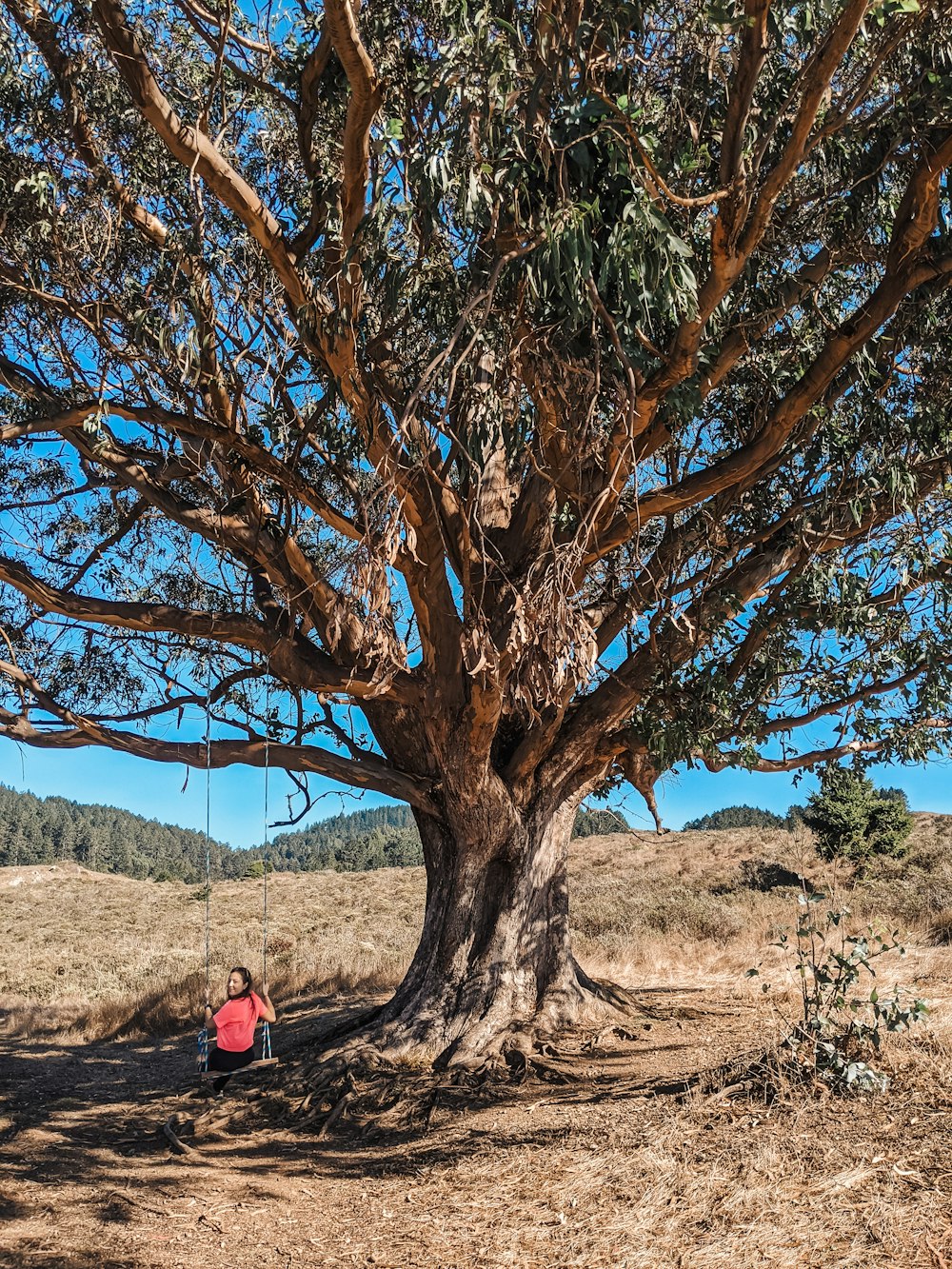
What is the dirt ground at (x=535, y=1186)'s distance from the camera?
4.15 meters

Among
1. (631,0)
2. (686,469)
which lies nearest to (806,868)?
Answer: (686,469)

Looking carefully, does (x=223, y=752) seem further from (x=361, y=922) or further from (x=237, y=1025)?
(x=361, y=922)

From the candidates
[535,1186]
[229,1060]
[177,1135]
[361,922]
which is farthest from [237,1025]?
[361,922]

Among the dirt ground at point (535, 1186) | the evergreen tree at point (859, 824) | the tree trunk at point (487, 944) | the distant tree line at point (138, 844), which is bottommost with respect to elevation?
the dirt ground at point (535, 1186)

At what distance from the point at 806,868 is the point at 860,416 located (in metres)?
17.9

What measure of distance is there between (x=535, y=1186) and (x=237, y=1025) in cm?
303

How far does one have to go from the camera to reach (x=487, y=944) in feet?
28.6

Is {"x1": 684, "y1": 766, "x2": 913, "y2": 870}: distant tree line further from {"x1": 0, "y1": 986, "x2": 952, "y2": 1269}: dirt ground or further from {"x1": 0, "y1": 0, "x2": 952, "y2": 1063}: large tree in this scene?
{"x1": 0, "y1": 986, "x2": 952, "y2": 1269}: dirt ground

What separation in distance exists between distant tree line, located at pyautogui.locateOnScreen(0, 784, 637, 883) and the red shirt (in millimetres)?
37289

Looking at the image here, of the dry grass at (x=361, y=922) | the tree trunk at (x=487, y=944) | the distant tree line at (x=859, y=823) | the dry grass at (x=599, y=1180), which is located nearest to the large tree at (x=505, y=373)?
the tree trunk at (x=487, y=944)

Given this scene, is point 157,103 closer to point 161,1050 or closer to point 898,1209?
point 898,1209

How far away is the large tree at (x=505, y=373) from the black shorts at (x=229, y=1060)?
1238 mm

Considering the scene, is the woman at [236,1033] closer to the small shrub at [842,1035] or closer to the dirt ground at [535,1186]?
the dirt ground at [535,1186]

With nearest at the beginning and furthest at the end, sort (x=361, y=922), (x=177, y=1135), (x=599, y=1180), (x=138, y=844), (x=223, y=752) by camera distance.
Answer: (x=599, y=1180)
(x=177, y=1135)
(x=223, y=752)
(x=361, y=922)
(x=138, y=844)
